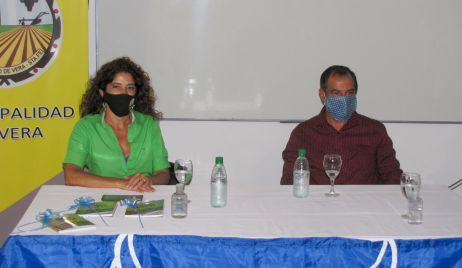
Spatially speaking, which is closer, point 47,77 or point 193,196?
point 193,196

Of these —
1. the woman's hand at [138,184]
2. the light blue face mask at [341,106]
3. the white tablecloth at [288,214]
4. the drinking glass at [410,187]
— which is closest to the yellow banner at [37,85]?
the white tablecloth at [288,214]

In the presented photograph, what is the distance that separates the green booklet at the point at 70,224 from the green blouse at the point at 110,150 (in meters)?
0.75

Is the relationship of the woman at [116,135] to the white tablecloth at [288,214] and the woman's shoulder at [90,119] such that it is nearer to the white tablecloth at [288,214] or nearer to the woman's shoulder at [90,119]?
the woman's shoulder at [90,119]

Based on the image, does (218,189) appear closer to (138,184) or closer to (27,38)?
(138,184)

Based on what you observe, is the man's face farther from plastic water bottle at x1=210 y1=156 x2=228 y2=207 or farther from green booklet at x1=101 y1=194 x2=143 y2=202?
green booklet at x1=101 y1=194 x2=143 y2=202

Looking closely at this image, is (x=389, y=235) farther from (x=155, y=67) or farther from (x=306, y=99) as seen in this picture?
(x=155, y=67)

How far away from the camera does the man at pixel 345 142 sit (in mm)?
3152

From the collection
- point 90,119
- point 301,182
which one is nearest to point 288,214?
point 301,182

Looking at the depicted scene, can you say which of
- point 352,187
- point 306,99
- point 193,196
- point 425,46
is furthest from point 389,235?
point 425,46

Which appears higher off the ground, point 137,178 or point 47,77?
point 47,77

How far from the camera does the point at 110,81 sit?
10.0 feet

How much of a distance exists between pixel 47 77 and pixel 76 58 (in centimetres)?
22

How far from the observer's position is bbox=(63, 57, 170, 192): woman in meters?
2.96

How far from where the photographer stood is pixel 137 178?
8.59 ft
